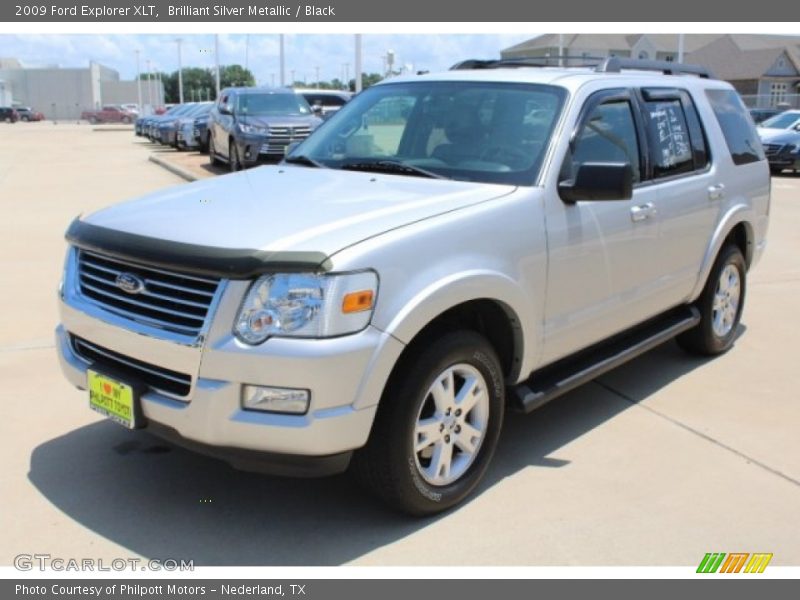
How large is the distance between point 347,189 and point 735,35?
8026 cm

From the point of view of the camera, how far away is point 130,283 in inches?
134

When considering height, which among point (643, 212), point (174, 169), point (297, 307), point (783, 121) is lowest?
point (174, 169)

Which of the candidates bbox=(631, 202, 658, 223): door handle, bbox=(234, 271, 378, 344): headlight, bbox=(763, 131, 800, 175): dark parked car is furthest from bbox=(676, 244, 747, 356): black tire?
bbox=(763, 131, 800, 175): dark parked car

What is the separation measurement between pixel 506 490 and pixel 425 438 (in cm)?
67

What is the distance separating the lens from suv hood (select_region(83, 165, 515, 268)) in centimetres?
322

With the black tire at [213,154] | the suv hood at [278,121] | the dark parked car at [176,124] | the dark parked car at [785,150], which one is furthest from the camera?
the dark parked car at [176,124]

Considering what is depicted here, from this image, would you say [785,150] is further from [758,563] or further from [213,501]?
[213,501]

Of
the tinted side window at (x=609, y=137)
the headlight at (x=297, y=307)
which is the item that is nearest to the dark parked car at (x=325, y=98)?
the tinted side window at (x=609, y=137)

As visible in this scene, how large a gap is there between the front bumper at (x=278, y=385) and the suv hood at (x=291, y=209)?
1.01 feet

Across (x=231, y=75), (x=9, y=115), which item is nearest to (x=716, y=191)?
(x=9, y=115)

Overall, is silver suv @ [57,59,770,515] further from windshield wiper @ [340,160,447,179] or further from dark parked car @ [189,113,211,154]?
dark parked car @ [189,113,211,154]

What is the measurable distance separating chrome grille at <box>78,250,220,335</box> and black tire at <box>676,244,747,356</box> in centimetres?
387

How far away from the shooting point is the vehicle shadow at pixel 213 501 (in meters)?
3.44

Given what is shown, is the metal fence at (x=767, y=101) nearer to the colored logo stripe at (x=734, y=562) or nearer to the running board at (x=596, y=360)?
the running board at (x=596, y=360)
